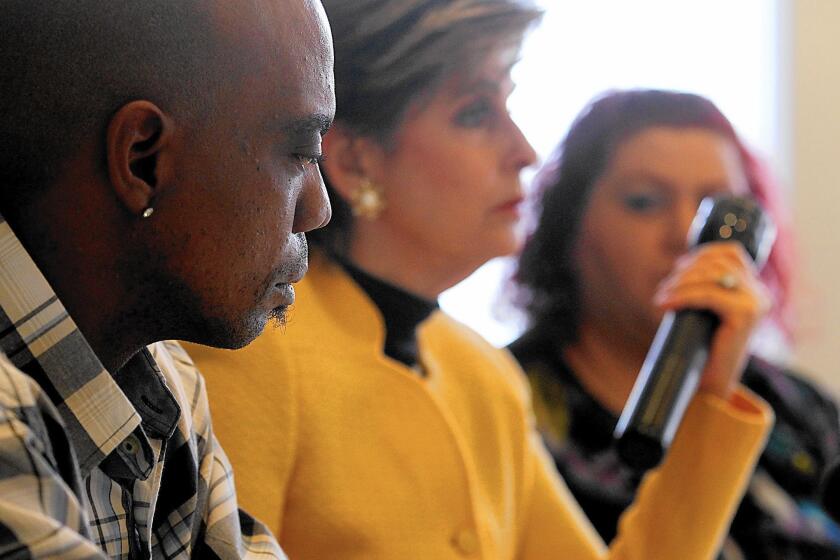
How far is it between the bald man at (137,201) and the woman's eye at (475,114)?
1.44 ft

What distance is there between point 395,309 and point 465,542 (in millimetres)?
228

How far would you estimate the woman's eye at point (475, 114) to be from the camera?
1109 millimetres

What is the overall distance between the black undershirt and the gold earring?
54mm

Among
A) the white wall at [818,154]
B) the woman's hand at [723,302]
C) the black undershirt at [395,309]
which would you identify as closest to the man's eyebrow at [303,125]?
the black undershirt at [395,309]

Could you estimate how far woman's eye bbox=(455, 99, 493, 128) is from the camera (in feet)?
3.64

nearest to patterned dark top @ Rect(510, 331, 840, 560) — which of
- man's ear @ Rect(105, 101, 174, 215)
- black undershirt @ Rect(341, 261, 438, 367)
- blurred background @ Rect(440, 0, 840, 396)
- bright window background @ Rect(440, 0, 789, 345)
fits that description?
bright window background @ Rect(440, 0, 789, 345)

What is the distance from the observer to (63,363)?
1.89ft

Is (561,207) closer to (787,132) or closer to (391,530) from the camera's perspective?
(391,530)

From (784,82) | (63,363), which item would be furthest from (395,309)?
(784,82)

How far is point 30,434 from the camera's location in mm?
492

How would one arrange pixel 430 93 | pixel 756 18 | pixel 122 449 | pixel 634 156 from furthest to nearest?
1. pixel 756 18
2. pixel 634 156
3. pixel 430 93
4. pixel 122 449

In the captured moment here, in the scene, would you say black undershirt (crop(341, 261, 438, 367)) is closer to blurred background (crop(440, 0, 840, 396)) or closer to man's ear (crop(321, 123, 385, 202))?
man's ear (crop(321, 123, 385, 202))

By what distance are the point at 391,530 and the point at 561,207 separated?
34.2 inches

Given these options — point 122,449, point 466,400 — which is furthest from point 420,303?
point 122,449
